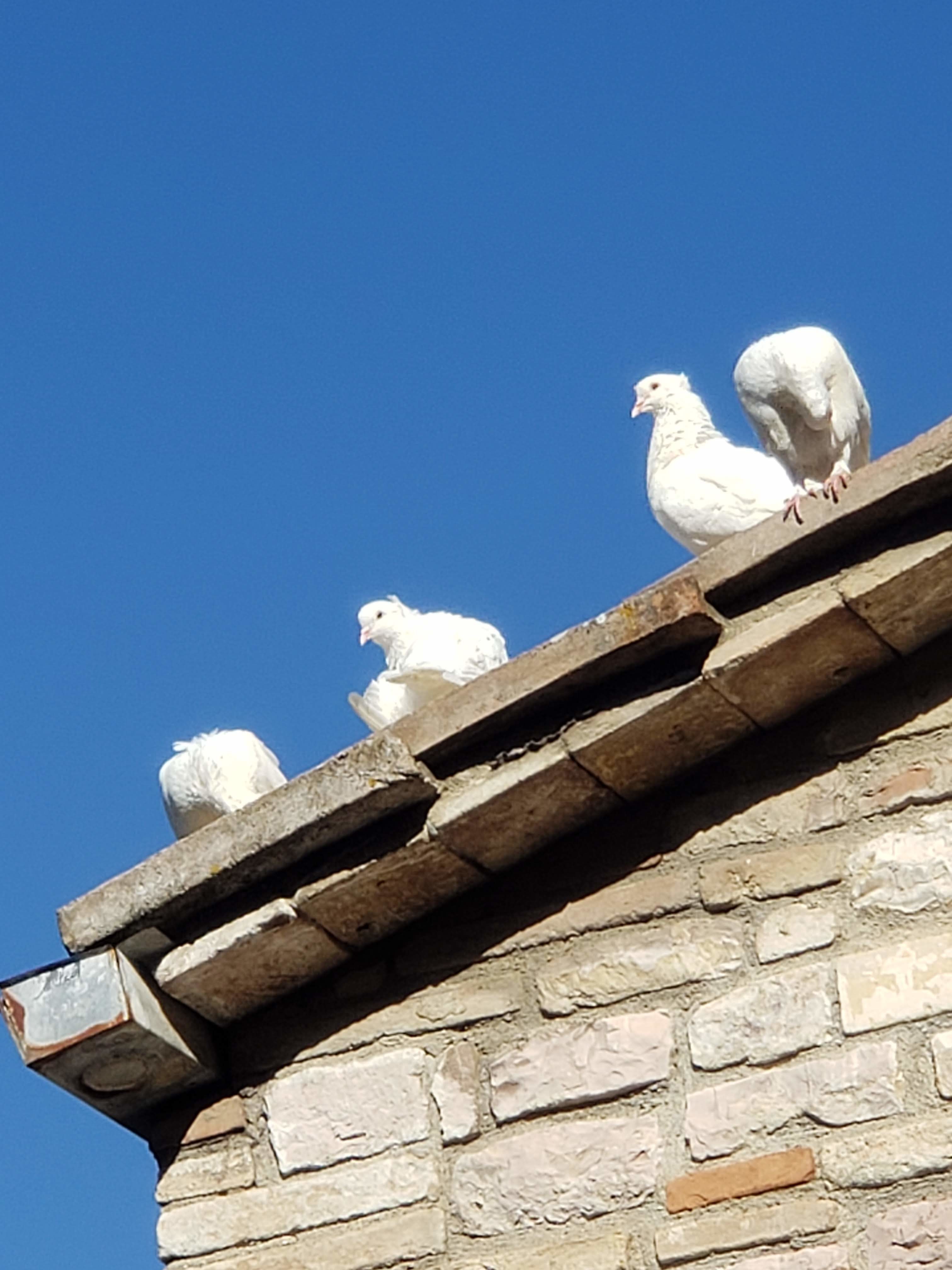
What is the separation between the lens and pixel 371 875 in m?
5.19

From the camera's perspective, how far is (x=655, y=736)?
5.10 meters

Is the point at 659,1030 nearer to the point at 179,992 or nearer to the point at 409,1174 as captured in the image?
the point at 409,1174

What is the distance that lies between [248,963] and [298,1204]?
20.0 inches

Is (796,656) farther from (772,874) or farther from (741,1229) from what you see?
(741,1229)

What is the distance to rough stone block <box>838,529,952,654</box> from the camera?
4926mm

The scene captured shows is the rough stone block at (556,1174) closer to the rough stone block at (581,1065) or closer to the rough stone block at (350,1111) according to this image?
the rough stone block at (581,1065)

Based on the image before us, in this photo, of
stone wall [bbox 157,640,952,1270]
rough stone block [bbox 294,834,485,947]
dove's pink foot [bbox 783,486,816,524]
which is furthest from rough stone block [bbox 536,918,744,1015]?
dove's pink foot [bbox 783,486,816,524]

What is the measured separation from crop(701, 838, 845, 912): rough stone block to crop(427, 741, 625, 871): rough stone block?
291mm

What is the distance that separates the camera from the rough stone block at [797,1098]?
469 cm

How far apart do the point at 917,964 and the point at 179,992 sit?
154 centimetres

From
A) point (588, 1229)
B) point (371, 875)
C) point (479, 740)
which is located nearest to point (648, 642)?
point (479, 740)

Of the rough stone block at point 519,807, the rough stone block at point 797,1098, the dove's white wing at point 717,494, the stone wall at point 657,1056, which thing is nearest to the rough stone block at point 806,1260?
the stone wall at point 657,1056

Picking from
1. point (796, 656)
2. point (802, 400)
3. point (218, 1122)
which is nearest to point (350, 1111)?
point (218, 1122)

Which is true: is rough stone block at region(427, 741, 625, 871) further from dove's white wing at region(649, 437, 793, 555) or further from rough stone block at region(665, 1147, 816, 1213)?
rough stone block at region(665, 1147, 816, 1213)
